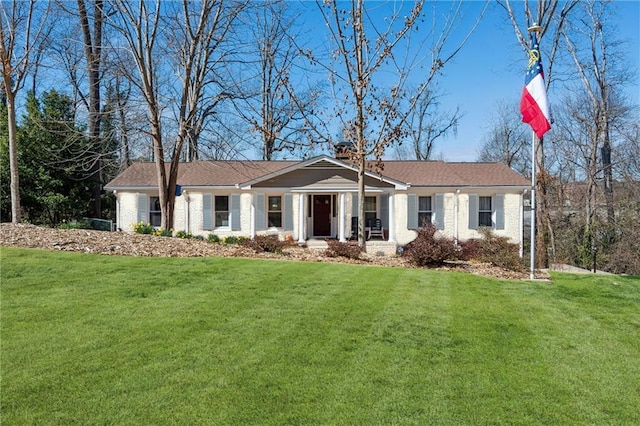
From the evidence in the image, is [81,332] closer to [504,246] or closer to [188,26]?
[504,246]

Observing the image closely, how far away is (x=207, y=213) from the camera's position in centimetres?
1995

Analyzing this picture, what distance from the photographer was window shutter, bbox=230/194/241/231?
65.7ft

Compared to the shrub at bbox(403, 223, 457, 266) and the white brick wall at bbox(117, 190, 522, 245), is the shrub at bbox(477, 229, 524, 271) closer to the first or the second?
the shrub at bbox(403, 223, 457, 266)

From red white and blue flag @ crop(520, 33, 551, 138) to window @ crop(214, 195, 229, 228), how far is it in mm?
13878

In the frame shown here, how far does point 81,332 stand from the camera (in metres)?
4.63

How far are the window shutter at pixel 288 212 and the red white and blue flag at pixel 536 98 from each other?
38.1ft

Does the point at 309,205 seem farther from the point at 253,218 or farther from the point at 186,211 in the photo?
the point at 186,211

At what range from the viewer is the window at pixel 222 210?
20266mm

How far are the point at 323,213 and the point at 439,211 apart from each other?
17.6 feet

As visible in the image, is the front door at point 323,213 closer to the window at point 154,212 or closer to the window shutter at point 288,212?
the window shutter at point 288,212

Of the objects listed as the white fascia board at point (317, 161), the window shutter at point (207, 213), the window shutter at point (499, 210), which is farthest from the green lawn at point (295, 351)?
the window shutter at point (499, 210)

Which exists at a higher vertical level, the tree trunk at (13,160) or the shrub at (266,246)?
the tree trunk at (13,160)

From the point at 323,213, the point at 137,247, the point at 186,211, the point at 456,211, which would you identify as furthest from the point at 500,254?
the point at 186,211

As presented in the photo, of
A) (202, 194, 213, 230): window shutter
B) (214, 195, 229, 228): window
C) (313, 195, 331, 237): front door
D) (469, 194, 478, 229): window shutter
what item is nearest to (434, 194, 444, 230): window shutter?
(469, 194, 478, 229): window shutter
